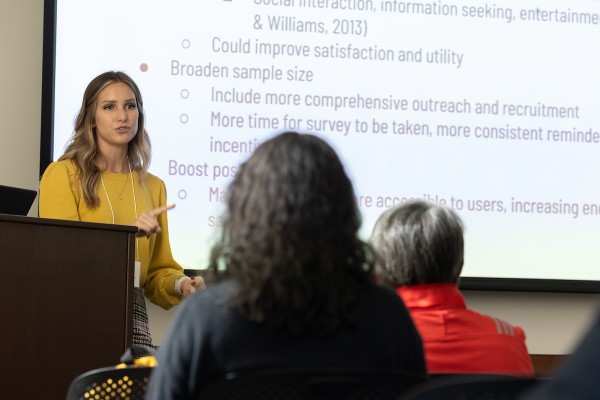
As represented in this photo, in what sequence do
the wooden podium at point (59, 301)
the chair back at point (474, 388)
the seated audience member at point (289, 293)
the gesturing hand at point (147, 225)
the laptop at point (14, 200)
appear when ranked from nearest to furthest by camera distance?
1. the chair back at point (474, 388)
2. the seated audience member at point (289, 293)
3. the wooden podium at point (59, 301)
4. the laptop at point (14, 200)
5. the gesturing hand at point (147, 225)

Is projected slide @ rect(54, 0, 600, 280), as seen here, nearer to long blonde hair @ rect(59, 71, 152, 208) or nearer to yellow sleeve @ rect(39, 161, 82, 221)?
long blonde hair @ rect(59, 71, 152, 208)

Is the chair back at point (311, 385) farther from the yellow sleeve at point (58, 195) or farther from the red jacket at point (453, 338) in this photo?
the yellow sleeve at point (58, 195)

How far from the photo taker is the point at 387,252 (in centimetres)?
197

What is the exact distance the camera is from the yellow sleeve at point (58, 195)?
10.6 ft

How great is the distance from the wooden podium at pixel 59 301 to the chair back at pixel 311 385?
4.87 ft

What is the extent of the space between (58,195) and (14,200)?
0.44m

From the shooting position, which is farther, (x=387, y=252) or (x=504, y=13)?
(x=504, y=13)

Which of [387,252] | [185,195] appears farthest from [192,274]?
[387,252]

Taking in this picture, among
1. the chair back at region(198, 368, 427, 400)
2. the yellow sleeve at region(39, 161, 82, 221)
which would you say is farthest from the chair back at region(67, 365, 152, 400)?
the yellow sleeve at region(39, 161, 82, 221)

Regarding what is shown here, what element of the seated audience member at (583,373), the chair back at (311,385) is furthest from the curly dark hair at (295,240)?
the seated audience member at (583,373)

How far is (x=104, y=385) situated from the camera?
4.79 ft

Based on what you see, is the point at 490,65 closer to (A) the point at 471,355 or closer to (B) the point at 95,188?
(B) the point at 95,188

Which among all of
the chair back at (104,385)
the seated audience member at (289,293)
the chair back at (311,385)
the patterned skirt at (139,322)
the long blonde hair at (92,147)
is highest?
the long blonde hair at (92,147)

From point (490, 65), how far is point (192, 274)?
1.73 m
